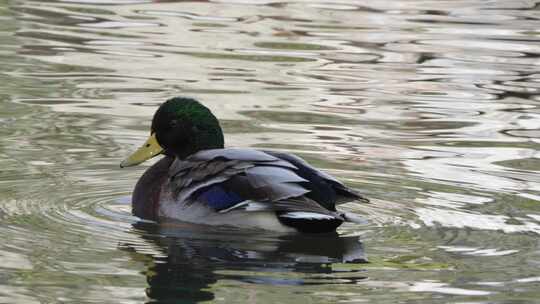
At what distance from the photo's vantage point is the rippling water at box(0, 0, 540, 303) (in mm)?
7199

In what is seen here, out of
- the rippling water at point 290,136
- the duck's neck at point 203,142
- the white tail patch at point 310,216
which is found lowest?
the rippling water at point 290,136

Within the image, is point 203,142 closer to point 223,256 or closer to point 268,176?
point 268,176

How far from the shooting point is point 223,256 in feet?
24.9

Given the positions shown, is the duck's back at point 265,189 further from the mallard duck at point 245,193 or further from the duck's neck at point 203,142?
the duck's neck at point 203,142

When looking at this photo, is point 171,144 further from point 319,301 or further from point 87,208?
point 319,301

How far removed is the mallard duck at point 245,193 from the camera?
793cm

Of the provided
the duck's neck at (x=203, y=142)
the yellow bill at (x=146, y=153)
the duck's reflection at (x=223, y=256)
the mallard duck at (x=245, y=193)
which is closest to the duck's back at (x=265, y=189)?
the mallard duck at (x=245, y=193)

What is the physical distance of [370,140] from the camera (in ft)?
35.4

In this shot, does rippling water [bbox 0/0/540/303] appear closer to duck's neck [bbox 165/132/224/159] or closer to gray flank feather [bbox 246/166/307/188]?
gray flank feather [bbox 246/166/307/188]

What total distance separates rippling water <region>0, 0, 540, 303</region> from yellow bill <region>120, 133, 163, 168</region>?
199mm

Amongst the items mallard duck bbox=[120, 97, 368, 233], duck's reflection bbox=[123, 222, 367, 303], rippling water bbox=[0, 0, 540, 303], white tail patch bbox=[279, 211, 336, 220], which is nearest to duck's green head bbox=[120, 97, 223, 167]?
mallard duck bbox=[120, 97, 368, 233]

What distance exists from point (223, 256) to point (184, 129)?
53.8 inches

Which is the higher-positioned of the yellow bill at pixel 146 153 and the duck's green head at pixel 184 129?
the duck's green head at pixel 184 129

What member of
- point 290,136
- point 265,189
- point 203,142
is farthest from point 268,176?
point 290,136
